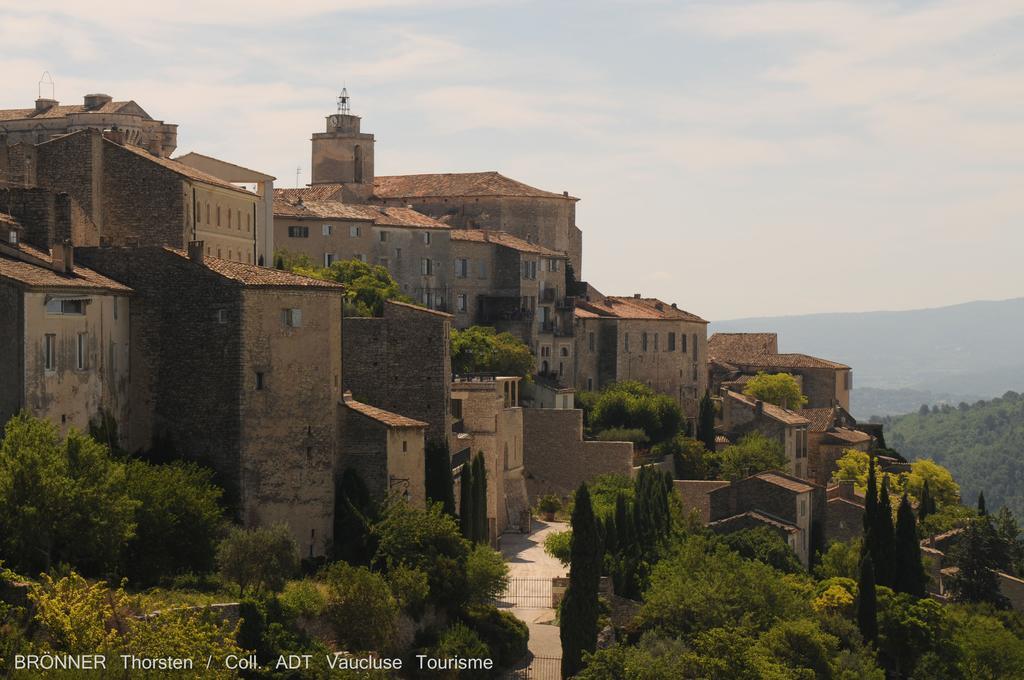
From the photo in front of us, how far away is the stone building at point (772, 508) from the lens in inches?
2682

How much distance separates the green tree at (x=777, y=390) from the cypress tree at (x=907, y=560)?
104 ft

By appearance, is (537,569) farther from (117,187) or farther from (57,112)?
(57,112)

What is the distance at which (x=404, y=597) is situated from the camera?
4844 centimetres

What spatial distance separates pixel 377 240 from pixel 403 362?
2731 cm

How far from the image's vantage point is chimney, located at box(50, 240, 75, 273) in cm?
4788

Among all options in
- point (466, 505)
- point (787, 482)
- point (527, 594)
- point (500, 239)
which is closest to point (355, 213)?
point (500, 239)

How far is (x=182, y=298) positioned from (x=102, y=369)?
3111 mm

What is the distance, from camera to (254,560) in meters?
45.2

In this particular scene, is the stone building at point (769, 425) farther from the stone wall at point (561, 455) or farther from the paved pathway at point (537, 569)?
the paved pathway at point (537, 569)

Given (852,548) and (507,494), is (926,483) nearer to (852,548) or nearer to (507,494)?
(852,548)

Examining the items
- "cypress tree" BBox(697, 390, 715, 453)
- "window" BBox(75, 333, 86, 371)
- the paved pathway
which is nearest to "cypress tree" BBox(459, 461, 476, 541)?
the paved pathway

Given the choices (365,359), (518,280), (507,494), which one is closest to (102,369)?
(365,359)

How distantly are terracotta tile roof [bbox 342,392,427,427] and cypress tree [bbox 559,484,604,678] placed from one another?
5.66 m

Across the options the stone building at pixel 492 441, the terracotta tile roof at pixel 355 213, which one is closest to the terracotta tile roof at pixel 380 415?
the stone building at pixel 492 441
